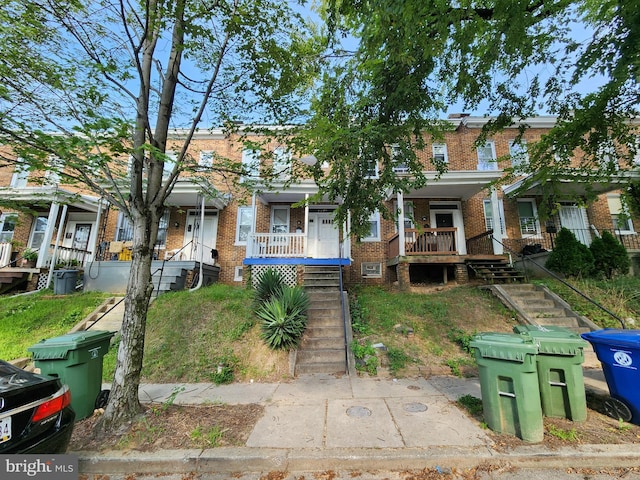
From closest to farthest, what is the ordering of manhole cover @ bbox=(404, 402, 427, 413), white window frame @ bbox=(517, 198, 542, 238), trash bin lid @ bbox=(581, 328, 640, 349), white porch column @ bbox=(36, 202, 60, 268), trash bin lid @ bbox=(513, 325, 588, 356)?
trash bin lid @ bbox=(581, 328, 640, 349), trash bin lid @ bbox=(513, 325, 588, 356), manhole cover @ bbox=(404, 402, 427, 413), white porch column @ bbox=(36, 202, 60, 268), white window frame @ bbox=(517, 198, 542, 238)

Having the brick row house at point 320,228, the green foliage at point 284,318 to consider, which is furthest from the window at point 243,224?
the green foliage at point 284,318

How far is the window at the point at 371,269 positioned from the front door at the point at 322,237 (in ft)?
4.54

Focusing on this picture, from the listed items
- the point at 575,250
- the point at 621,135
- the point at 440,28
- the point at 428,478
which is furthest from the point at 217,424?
the point at 575,250

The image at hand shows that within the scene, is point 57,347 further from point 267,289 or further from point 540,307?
point 540,307

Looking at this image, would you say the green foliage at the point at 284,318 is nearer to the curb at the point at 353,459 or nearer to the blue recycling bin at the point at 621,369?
the curb at the point at 353,459

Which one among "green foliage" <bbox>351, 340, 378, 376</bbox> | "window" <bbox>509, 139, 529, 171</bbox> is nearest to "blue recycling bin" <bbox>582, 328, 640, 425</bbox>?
"green foliage" <bbox>351, 340, 378, 376</bbox>

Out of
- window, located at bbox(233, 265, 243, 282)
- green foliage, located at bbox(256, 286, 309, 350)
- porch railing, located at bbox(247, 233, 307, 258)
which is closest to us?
green foliage, located at bbox(256, 286, 309, 350)

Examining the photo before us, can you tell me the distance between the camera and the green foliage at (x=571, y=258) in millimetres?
9164

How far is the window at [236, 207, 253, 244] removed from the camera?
1270 cm

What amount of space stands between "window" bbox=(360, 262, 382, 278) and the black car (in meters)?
10.2

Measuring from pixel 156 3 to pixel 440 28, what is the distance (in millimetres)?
4226

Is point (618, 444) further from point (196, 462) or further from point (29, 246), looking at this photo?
point (29, 246)

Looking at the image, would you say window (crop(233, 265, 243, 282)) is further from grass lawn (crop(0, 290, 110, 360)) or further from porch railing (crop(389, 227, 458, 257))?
porch railing (crop(389, 227, 458, 257))

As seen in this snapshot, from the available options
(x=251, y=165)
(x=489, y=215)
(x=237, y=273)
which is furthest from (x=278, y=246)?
(x=489, y=215)
